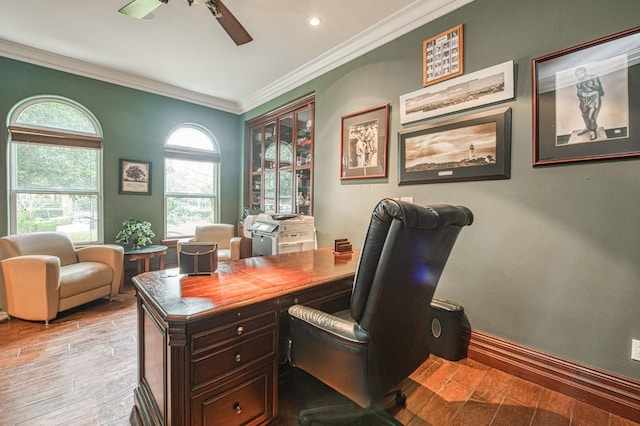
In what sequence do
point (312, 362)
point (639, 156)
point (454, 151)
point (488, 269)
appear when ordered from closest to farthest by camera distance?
point (312, 362) < point (639, 156) < point (488, 269) < point (454, 151)

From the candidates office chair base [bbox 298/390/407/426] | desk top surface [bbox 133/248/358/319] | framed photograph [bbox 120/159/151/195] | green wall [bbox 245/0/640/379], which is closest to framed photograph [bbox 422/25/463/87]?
green wall [bbox 245/0/640/379]

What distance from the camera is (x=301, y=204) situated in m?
3.92

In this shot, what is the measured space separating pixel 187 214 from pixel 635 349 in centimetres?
525

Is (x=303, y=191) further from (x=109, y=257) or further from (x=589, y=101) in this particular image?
(x=589, y=101)

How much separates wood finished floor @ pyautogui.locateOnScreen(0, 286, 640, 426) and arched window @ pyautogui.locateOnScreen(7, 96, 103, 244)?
188cm

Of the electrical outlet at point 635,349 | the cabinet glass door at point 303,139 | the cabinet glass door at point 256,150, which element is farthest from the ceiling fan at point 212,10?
the electrical outlet at point 635,349

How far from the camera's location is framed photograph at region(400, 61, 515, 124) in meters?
2.01

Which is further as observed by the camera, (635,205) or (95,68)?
(95,68)

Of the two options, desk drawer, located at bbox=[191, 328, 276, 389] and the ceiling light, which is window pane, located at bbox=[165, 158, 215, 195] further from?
desk drawer, located at bbox=[191, 328, 276, 389]

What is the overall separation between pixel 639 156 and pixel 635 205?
0.27 metres

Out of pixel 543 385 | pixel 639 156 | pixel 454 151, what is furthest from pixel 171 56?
pixel 543 385

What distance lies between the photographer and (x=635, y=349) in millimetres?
1573

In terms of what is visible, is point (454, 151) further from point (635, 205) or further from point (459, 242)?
point (635, 205)

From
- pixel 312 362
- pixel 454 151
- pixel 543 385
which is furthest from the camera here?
pixel 454 151
